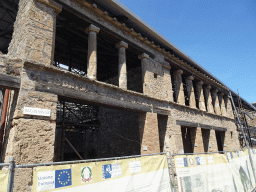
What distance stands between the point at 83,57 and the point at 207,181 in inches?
448

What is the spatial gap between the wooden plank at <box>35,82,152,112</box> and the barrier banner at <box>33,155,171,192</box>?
3408 millimetres

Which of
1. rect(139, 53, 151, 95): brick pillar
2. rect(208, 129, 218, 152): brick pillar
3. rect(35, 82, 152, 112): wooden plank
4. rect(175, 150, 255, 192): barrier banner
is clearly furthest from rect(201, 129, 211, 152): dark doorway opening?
rect(139, 53, 151, 95): brick pillar

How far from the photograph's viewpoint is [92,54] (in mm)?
7906

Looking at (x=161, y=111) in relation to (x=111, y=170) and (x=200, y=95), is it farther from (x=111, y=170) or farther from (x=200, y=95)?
(x=111, y=170)

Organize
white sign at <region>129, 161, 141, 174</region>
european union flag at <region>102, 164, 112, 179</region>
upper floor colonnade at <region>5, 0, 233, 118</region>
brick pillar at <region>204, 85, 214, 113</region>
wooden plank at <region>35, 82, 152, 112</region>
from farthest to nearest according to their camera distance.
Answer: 1. brick pillar at <region>204, 85, 214, 113</region>
2. upper floor colonnade at <region>5, 0, 233, 118</region>
3. wooden plank at <region>35, 82, 152, 112</region>
4. white sign at <region>129, 161, 141, 174</region>
5. european union flag at <region>102, 164, 112, 179</region>

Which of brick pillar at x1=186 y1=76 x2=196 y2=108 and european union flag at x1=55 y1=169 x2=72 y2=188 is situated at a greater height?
brick pillar at x1=186 y1=76 x2=196 y2=108

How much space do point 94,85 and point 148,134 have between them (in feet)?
12.9

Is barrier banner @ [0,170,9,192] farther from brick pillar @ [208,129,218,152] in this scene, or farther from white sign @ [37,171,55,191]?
brick pillar @ [208,129,218,152]

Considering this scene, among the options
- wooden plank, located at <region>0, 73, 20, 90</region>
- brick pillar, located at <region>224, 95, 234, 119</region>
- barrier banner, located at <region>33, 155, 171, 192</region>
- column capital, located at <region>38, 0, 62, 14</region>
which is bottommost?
barrier banner, located at <region>33, 155, 171, 192</region>

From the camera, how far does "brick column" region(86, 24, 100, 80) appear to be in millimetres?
7629

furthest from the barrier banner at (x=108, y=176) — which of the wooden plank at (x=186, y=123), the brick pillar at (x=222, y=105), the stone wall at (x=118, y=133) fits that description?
the brick pillar at (x=222, y=105)

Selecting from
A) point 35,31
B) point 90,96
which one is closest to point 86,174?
point 90,96

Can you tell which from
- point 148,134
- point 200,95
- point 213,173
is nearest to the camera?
point 213,173

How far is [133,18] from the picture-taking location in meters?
10.1
